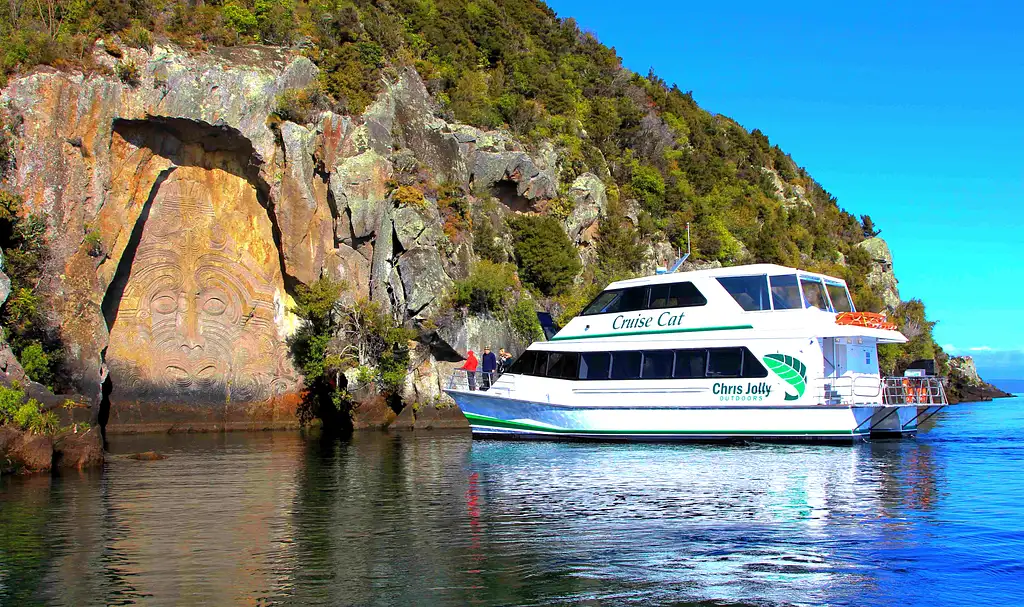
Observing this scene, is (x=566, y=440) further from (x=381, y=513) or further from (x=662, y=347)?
(x=381, y=513)

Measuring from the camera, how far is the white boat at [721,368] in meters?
22.1

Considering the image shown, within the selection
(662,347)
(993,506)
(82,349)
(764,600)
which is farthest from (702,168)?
(764,600)

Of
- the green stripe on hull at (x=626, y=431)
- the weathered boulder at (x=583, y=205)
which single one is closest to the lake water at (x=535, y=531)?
the green stripe on hull at (x=626, y=431)

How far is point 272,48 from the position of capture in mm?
35844

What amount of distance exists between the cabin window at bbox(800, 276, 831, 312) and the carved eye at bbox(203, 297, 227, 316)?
869 inches

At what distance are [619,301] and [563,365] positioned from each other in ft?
7.88

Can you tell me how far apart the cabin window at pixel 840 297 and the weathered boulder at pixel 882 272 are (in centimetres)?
3138

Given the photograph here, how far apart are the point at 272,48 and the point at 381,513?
2716cm

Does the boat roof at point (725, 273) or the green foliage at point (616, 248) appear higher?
the green foliage at point (616, 248)

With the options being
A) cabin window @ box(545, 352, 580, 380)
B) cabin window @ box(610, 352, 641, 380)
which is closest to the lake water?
cabin window @ box(610, 352, 641, 380)

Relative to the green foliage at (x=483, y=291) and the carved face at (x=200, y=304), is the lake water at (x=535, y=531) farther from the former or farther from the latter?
the carved face at (x=200, y=304)

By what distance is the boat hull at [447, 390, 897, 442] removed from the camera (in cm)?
2202

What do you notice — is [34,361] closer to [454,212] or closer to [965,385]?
[454,212]

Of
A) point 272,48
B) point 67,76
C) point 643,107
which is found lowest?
point 67,76
